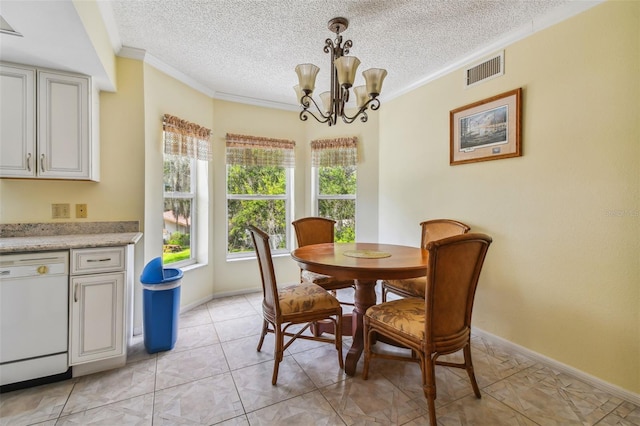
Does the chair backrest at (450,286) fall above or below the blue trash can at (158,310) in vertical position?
above

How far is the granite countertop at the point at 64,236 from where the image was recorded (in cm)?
179

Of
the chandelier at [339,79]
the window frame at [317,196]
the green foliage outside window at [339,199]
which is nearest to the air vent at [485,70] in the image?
the chandelier at [339,79]

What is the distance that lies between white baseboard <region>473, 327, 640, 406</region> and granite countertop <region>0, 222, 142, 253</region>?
2977 mm

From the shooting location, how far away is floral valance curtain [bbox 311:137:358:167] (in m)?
3.70

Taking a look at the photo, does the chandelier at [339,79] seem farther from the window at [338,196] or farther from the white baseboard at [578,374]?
the white baseboard at [578,374]

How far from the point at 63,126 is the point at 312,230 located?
222cm

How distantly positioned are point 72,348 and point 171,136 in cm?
189

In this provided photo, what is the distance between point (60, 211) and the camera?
2.27m

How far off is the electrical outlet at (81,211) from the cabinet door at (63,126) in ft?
0.98

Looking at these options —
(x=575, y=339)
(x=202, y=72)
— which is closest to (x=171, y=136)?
(x=202, y=72)

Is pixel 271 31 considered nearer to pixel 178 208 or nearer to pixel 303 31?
pixel 303 31

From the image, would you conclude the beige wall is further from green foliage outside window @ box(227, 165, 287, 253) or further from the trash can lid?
the trash can lid

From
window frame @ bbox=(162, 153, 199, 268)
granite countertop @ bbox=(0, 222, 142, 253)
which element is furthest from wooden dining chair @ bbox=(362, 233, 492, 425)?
window frame @ bbox=(162, 153, 199, 268)

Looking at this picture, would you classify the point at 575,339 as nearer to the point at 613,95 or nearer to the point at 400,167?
the point at 613,95
